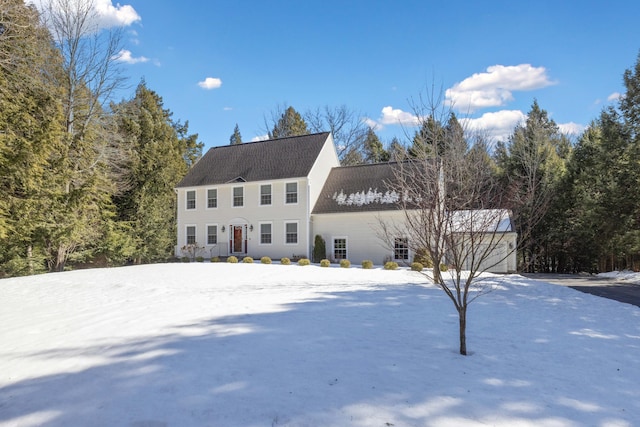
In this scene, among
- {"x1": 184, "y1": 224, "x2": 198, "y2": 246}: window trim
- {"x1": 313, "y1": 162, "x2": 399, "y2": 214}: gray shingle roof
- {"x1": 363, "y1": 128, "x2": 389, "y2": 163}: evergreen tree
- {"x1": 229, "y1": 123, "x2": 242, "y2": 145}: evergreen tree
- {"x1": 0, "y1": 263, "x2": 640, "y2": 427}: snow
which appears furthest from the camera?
{"x1": 229, "y1": 123, "x2": 242, "y2": 145}: evergreen tree

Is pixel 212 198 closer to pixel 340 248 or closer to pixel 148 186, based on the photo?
pixel 148 186

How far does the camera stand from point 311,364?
462 centimetres

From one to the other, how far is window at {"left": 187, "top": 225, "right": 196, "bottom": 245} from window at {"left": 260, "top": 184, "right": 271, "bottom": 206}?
543cm

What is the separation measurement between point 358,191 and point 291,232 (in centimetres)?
469

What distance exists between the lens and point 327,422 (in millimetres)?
3324

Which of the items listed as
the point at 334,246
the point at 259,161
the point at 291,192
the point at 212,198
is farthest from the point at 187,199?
the point at 334,246

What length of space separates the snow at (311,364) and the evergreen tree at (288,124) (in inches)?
1221

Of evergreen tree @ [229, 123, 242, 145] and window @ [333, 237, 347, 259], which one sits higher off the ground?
evergreen tree @ [229, 123, 242, 145]

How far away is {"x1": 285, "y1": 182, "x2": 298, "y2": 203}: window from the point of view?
936 inches

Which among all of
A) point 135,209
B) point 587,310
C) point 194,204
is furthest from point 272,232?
point 587,310

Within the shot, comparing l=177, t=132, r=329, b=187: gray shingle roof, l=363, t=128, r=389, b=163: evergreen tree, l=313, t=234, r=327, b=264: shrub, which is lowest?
l=313, t=234, r=327, b=264: shrub

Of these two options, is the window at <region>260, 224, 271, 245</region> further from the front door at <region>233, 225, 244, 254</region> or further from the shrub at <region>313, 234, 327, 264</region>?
the shrub at <region>313, 234, 327, 264</region>

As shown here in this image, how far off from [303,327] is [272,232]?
1812 centimetres

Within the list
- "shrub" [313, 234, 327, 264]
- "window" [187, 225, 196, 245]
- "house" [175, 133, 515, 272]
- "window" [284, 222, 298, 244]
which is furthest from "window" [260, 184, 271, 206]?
"window" [187, 225, 196, 245]
